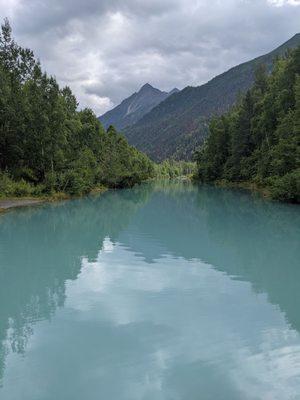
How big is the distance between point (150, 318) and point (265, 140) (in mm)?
69226

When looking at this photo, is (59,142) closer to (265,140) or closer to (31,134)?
(31,134)

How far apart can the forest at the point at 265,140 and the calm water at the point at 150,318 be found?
25458 mm

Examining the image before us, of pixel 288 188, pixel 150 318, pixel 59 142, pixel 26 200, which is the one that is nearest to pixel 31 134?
pixel 59 142

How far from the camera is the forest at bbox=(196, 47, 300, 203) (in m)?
49.5

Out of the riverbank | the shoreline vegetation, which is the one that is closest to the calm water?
the riverbank

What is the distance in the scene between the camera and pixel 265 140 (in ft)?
251

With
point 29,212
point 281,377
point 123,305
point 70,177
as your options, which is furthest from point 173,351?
point 70,177

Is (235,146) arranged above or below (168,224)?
above

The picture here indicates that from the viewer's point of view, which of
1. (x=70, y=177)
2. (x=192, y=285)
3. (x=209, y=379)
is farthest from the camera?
(x=70, y=177)

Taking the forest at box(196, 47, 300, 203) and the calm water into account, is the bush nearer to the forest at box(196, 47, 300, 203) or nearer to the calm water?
the forest at box(196, 47, 300, 203)

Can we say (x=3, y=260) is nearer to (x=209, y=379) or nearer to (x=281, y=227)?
(x=209, y=379)

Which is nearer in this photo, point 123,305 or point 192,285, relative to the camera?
point 123,305

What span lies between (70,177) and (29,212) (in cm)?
2000

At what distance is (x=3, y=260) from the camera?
1959 cm
